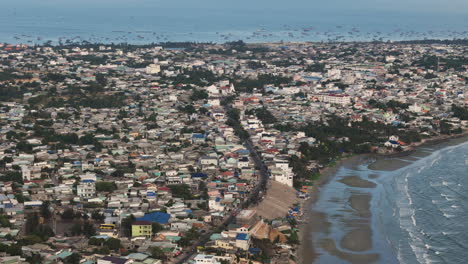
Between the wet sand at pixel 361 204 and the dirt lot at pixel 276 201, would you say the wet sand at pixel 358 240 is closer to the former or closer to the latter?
the wet sand at pixel 361 204

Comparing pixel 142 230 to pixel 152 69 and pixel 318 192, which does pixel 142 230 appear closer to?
pixel 318 192

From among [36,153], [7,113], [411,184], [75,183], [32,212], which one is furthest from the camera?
[7,113]

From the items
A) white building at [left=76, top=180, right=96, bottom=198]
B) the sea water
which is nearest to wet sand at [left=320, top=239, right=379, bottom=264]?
the sea water

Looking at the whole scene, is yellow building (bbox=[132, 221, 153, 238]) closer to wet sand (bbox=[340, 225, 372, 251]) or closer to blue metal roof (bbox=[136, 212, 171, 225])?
blue metal roof (bbox=[136, 212, 171, 225])

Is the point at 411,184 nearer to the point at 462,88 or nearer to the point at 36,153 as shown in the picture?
the point at 36,153

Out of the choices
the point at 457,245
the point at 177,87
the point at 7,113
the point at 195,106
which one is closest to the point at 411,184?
the point at 457,245

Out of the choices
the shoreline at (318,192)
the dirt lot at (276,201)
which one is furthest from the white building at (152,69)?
the dirt lot at (276,201)
